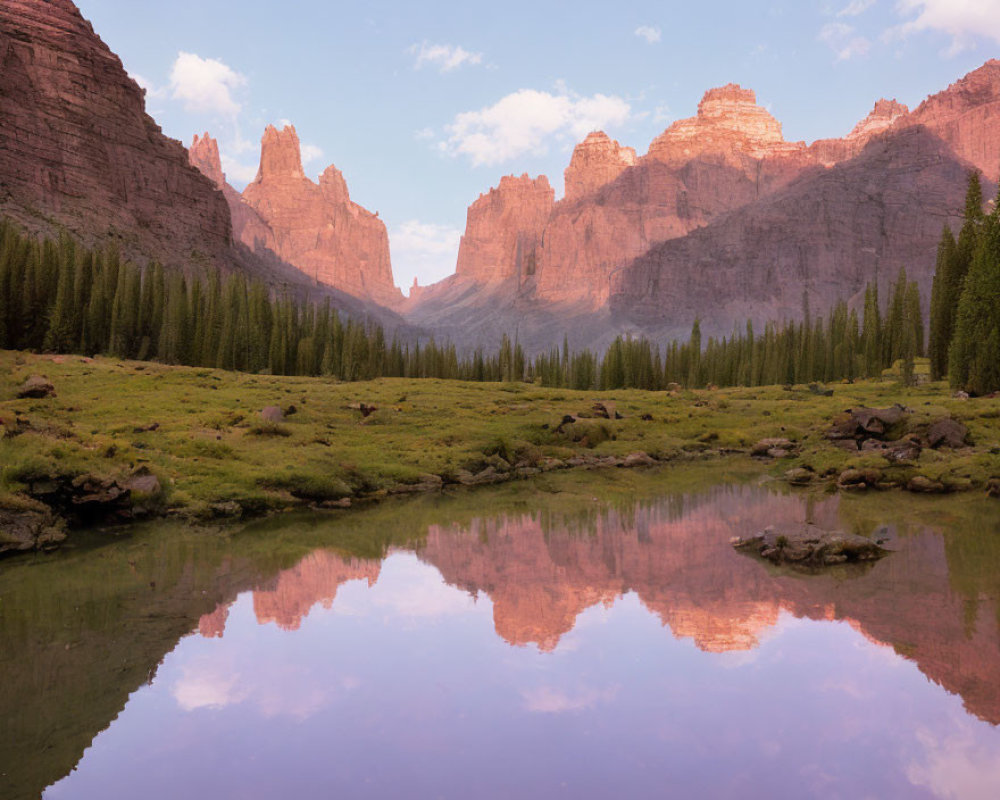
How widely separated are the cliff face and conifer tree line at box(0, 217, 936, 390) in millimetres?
72677

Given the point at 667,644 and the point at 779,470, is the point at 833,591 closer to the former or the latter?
the point at 667,644

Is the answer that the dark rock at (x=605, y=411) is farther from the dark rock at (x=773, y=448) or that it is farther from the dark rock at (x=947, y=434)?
the dark rock at (x=947, y=434)

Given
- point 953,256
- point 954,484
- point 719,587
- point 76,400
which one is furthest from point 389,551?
point 953,256

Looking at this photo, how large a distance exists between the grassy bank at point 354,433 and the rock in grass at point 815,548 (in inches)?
526

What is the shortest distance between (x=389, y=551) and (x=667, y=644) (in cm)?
991

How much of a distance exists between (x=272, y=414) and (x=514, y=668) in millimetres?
29496

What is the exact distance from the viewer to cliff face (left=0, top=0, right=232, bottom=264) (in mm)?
155500

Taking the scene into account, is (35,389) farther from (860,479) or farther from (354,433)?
(860,479)

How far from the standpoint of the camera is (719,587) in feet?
53.0

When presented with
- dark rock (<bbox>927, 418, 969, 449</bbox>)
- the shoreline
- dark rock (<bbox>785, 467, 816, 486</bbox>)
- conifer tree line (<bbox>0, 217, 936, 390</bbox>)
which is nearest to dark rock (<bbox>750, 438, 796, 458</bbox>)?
the shoreline

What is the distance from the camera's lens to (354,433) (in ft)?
129

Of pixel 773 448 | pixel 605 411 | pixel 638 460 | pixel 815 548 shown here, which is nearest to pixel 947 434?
pixel 773 448

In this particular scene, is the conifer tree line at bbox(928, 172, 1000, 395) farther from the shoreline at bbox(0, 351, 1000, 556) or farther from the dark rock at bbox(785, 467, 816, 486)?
the dark rock at bbox(785, 467, 816, 486)

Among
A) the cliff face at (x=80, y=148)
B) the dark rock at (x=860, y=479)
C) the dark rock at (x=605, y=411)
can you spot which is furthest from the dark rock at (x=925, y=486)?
the cliff face at (x=80, y=148)
